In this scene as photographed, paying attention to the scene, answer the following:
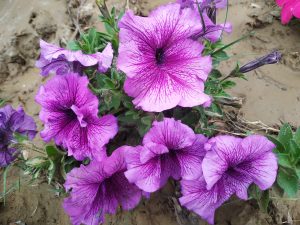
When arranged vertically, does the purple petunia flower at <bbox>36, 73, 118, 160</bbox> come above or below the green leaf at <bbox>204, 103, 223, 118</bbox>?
above

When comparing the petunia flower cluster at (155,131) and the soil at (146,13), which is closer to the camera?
the petunia flower cluster at (155,131)

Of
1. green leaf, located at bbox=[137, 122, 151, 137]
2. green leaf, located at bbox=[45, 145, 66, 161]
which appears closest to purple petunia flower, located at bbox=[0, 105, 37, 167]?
green leaf, located at bbox=[45, 145, 66, 161]

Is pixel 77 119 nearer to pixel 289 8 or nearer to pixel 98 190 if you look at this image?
pixel 98 190

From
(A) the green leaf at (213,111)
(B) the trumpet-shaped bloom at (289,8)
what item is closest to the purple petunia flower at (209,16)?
(A) the green leaf at (213,111)

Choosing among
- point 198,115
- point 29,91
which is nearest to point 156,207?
point 198,115

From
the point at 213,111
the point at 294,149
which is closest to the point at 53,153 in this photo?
the point at 213,111

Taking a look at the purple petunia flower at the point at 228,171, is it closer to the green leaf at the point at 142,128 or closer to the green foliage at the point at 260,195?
the green foliage at the point at 260,195

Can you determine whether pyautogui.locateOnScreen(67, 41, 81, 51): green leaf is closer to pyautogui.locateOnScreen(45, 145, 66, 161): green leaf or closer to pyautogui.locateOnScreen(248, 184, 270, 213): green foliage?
pyautogui.locateOnScreen(45, 145, 66, 161): green leaf
